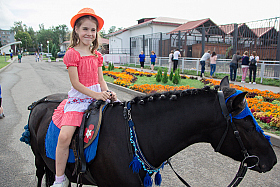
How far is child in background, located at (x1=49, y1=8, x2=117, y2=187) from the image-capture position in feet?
6.37

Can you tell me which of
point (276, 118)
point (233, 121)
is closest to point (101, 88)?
point (233, 121)

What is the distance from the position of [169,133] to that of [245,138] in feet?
2.06

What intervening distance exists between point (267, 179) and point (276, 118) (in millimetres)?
2394

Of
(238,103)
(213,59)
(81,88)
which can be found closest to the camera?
(238,103)

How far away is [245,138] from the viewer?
162cm

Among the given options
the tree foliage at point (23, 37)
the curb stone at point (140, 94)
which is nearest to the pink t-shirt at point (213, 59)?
the curb stone at point (140, 94)

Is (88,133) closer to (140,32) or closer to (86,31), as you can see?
(86,31)

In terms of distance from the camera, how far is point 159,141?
1.79m

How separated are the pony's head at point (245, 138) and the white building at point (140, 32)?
88.5 ft

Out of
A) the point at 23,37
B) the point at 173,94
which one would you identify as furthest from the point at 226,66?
the point at 23,37

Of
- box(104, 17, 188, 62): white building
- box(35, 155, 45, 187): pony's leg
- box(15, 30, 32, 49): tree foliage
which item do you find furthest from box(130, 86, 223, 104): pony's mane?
box(15, 30, 32, 49): tree foliage

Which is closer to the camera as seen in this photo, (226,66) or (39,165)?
(39,165)

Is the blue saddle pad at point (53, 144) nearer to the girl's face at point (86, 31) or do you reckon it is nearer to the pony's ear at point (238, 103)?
the girl's face at point (86, 31)

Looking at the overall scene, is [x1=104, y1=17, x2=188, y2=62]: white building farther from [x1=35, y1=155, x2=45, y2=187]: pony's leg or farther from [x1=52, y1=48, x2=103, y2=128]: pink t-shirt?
[x1=52, y1=48, x2=103, y2=128]: pink t-shirt
